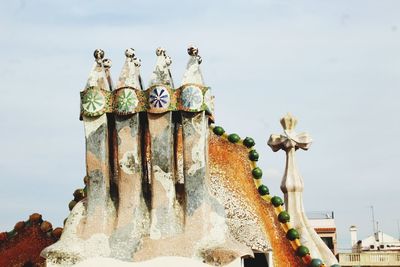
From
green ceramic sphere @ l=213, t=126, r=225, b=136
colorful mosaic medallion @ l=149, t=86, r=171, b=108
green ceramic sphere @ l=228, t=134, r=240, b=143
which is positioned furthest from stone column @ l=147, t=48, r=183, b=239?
green ceramic sphere @ l=228, t=134, r=240, b=143

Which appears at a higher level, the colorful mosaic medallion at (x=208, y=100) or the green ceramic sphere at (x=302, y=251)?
the colorful mosaic medallion at (x=208, y=100)

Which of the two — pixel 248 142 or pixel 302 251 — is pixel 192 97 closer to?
pixel 248 142

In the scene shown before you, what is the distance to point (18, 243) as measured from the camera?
50.4 ft

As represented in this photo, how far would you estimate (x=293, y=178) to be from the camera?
1512cm

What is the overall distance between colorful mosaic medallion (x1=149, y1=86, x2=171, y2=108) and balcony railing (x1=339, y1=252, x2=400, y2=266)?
71.4ft

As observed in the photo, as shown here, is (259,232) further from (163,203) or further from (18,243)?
(18,243)

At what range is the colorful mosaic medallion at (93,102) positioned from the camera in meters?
12.2

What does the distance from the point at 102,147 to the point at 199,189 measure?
183cm

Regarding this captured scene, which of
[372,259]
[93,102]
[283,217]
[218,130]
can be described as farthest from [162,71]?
[372,259]

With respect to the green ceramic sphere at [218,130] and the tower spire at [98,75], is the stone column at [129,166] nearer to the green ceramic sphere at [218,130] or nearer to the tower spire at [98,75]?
the tower spire at [98,75]

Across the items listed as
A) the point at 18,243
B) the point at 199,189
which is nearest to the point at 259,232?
the point at 199,189

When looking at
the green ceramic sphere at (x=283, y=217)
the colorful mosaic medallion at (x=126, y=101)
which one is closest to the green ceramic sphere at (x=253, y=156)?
the green ceramic sphere at (x=283, y=217)

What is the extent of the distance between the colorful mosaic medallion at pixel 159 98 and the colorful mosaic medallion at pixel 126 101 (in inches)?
11.6

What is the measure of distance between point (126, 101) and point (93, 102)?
22.9 inches
